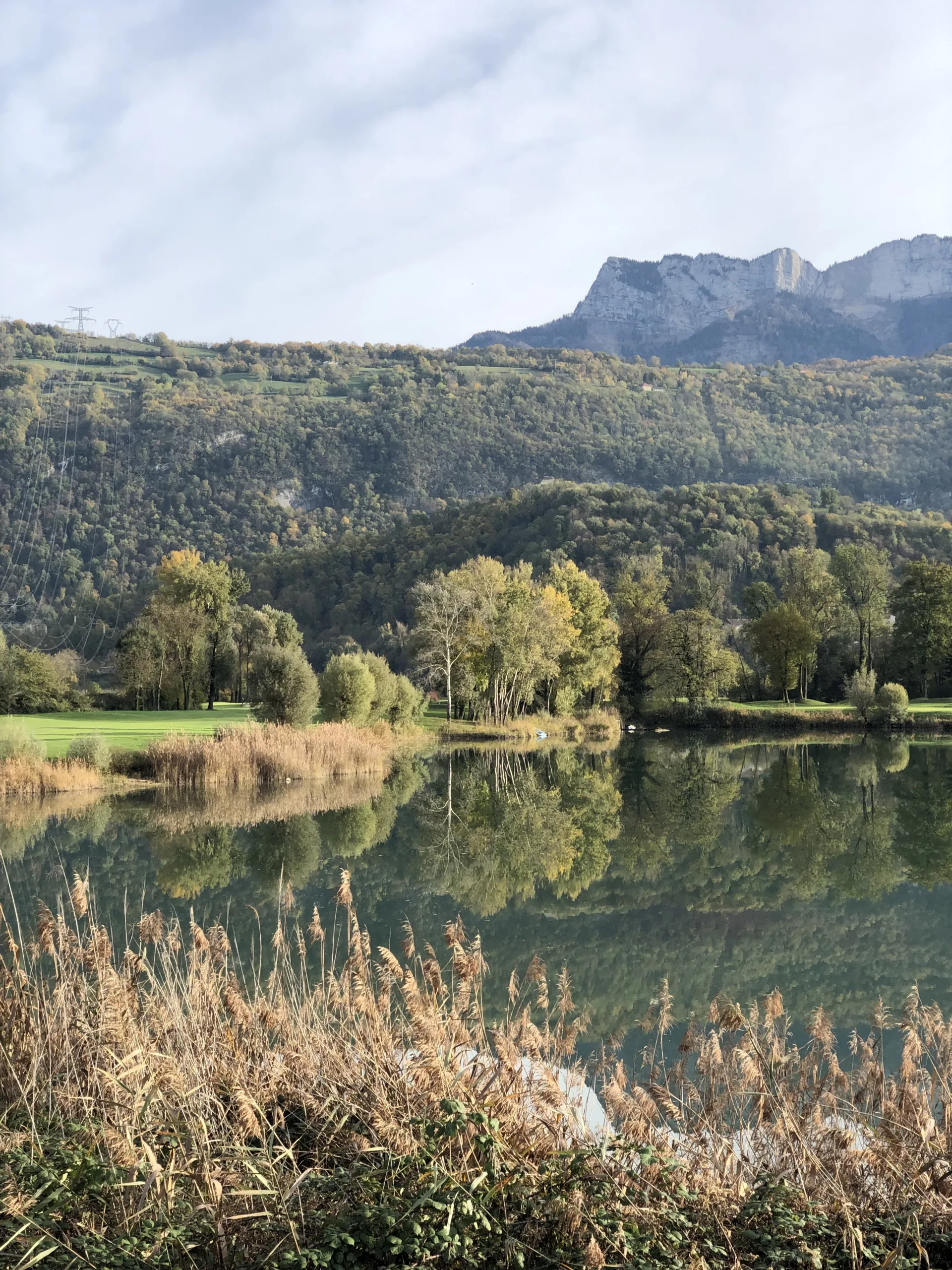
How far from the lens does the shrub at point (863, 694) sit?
163 feet

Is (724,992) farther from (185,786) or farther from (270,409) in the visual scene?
(270,409)

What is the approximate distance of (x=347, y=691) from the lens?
35188 millimetres

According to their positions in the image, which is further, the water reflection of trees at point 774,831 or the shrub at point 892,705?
the shrub at point 892,705

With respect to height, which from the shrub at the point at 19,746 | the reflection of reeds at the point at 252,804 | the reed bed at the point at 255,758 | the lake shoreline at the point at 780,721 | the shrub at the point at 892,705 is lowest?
the lake shoreline at the point at 780,721

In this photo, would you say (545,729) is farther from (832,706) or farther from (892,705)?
(832,706)

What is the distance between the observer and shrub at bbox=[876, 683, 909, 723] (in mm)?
48250

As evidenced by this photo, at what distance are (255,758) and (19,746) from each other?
5.62 m

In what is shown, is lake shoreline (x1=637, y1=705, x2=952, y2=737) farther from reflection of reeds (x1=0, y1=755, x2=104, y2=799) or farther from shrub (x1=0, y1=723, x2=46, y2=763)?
shrub (x1=0, y1=723, x2=46, y2=763)

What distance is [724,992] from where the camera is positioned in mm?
9031

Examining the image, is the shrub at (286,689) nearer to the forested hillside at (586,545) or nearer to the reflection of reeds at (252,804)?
A: the reflection of reeds at (252,804)

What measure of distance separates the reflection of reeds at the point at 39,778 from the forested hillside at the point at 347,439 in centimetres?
5358

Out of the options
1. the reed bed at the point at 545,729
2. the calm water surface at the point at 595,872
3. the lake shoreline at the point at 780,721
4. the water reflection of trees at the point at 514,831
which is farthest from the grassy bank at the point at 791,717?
the water reflection of trees at the point at 514,831

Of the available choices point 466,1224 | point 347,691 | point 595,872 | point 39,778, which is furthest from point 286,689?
point 466,1224

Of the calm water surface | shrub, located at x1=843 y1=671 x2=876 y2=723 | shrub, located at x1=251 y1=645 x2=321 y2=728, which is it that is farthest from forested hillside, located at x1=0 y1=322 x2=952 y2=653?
the calm water surface
